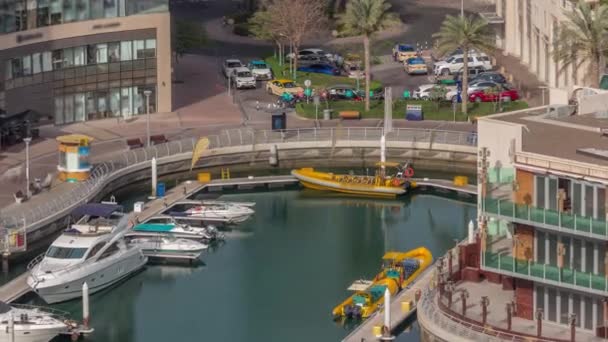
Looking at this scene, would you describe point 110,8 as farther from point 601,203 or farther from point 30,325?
Answer: point 601,203

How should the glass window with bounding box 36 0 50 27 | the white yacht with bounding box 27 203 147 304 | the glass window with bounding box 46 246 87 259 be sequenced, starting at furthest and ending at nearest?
the glass window with bounding box 36 0 50 27 → the glass window with bounding box 46 246 87 259 → the white yacht with bounding box 27 203 147 304

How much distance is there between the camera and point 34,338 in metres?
82.8

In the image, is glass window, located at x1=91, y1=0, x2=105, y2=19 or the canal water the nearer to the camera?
the canal water

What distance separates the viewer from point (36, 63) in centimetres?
11788

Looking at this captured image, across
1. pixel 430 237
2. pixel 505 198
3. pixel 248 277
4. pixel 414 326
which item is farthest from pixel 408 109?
pixel 505 198

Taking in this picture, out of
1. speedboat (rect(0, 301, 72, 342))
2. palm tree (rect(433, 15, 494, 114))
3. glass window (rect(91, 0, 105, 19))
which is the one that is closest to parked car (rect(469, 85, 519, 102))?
palm tree (rect(433, 15, 494, 114))

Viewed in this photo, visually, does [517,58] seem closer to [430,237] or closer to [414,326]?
[430,237]

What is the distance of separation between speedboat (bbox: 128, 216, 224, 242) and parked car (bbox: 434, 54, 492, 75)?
36823 millimetres

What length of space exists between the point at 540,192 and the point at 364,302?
49.0 ft

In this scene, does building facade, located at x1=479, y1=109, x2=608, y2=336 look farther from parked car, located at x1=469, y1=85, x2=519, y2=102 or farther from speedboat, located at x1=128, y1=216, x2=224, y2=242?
parked car, located at x1=469, y1=85, x2=519, y2=102

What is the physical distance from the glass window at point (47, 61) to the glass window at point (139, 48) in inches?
210

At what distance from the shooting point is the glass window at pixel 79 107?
120 metres

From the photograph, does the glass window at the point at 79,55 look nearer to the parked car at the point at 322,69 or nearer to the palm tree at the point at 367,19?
the palm tree at the point at 367,19

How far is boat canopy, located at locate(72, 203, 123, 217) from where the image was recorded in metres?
96.5
